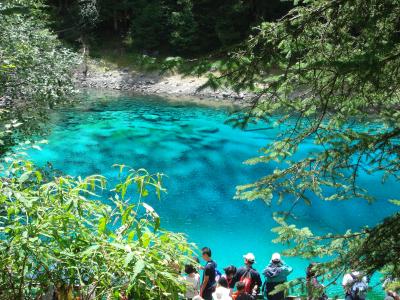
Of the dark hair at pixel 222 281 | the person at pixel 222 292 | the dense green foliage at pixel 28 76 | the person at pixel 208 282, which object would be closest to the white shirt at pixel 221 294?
the person at pixel 222 292

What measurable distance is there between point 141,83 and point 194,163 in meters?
18.1

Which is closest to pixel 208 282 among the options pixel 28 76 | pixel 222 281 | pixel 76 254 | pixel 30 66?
pixel 222 281

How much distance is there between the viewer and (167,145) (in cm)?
2020

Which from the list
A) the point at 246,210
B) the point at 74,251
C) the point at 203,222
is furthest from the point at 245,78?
the point at 246,210

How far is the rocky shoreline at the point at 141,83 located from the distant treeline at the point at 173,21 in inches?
136

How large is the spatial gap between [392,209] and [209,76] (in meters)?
11.4

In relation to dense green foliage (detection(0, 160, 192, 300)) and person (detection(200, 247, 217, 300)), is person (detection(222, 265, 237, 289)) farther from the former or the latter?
dense green foliage (detection(0, 160, 192, 300))

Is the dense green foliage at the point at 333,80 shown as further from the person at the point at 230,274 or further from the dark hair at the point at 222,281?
the person at the point at 230,274

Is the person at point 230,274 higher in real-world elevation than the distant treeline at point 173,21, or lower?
lower

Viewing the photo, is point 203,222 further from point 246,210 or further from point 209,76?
point 209,76

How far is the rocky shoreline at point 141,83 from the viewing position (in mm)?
32781

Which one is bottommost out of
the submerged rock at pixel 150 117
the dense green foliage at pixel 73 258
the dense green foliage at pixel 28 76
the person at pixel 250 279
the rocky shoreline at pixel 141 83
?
the dense green foliage at pixel 73 258

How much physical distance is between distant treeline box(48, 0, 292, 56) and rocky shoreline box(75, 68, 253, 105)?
3461 millimetres

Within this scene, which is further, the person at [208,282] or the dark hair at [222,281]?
the person at [208,282]
